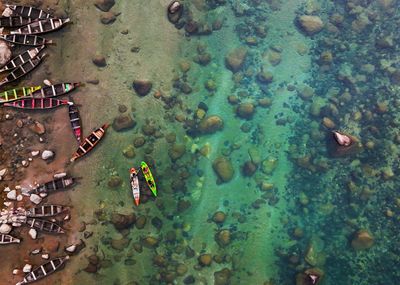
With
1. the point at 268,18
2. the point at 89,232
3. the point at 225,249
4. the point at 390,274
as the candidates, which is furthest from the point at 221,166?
the point at 390,274

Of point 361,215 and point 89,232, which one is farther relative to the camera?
point 361,215

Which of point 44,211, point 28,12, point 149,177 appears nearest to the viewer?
point 44,211

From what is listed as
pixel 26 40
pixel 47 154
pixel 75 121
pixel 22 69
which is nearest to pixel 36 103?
pixel 22 69

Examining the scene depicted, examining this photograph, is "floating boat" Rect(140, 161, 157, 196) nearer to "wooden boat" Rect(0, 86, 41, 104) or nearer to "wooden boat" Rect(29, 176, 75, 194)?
"wooden boat" Rect(29, 176, 75, 194)

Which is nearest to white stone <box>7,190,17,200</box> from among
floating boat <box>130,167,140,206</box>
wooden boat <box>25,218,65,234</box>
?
wooden boat <box>25,218,65,234</box>

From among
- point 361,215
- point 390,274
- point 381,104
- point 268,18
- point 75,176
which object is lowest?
point 390,274

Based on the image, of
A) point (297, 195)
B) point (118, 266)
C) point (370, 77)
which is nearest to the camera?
point (118, 266)

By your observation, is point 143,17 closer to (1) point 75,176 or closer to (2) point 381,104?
(1) point 75,176

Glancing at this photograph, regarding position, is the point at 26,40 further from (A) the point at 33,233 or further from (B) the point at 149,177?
(A) the point at 33,233
